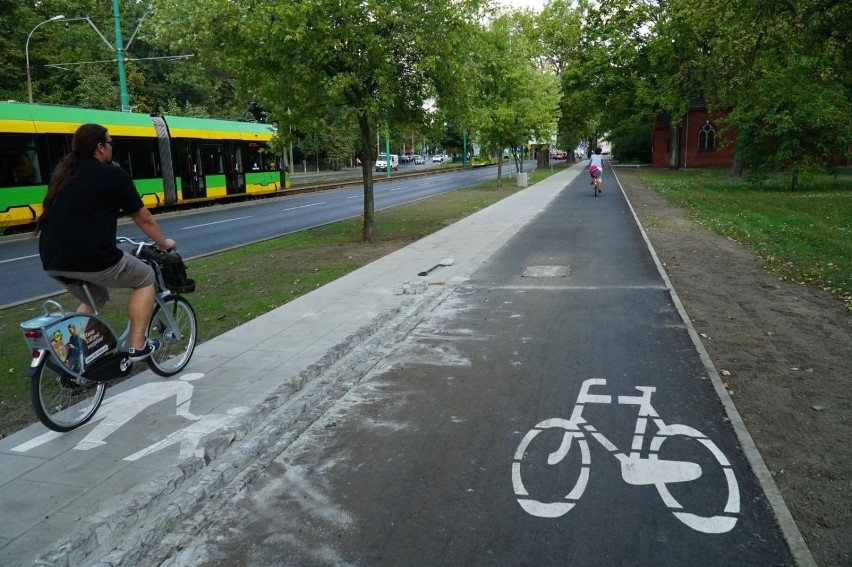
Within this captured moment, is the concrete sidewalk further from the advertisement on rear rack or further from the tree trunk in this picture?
the tree trunk

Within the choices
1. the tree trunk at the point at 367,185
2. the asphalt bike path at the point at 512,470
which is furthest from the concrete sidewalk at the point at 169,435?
the tree trunk at the point at 367,185

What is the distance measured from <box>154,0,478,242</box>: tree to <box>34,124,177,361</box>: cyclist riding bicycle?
7341 millimetres

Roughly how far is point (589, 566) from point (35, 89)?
49.4 m

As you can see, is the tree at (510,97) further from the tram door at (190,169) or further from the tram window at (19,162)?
the tram window at (19,162)

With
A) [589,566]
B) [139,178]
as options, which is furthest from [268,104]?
[589,566]

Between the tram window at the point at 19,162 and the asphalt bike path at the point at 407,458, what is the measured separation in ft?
47.6

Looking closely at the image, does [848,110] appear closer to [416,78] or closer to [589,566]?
[416,78]

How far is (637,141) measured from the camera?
72.9m

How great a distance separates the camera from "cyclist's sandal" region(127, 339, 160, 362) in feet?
17.5

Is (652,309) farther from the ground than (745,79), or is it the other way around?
(745,79)

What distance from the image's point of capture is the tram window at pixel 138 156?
74.0ft

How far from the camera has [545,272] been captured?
1125cm

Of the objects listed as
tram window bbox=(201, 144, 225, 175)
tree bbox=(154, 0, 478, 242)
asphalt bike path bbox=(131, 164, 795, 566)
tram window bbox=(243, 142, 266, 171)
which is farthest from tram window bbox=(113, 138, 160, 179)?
asphalt bike path bbox=(131, 164, 795, 566)

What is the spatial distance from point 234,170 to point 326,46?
60.1 feet
